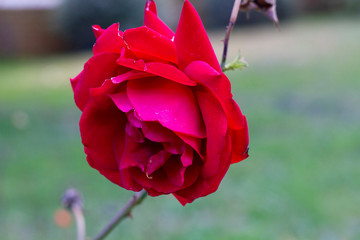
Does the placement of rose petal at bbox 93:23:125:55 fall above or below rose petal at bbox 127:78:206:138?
above

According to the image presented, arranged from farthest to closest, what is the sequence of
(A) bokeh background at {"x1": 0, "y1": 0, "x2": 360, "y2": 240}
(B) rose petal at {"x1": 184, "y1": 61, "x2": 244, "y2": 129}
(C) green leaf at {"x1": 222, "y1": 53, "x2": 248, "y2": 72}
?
(A) bokeh background at {"x1": 0, "y1": 0, "x2": 360, "y2": 240}, (C) green leaf at {"x1": 222, "y1": 53, "x2": 248, "y2": 72}, (B) rose petal at {"x1": 184, "y1": 61, "x2": 244, "y2": 129}

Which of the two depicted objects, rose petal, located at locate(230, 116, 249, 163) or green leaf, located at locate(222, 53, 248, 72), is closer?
rose petal, located at locate(230, 116, 249, 163)

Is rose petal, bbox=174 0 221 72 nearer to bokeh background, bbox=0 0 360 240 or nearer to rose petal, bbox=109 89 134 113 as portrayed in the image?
rose petal, bbox=109 89 134 113

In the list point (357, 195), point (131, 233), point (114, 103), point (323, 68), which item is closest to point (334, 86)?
point (323, 68)

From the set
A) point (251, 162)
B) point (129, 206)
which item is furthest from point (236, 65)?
point (251, 162)

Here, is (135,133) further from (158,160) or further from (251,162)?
(251,162)

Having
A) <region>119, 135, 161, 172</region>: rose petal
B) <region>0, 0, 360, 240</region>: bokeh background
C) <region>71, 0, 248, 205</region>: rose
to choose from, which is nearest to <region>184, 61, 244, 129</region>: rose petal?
<region>71, 0, 248, 205</region>: rose

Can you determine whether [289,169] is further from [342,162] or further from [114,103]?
[114,103]
